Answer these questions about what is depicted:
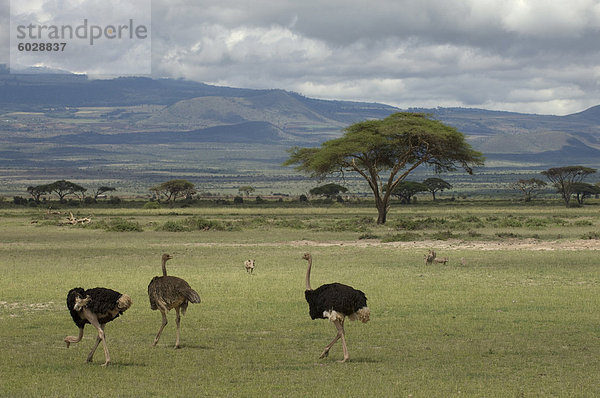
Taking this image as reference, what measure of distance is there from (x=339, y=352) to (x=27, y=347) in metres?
5.23

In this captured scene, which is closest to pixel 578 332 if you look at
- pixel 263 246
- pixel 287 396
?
pixel 287 396

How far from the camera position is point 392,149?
2064 inches

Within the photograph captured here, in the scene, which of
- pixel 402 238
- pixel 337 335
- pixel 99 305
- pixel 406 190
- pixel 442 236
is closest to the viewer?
pixel 99 305

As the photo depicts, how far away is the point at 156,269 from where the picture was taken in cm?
2611

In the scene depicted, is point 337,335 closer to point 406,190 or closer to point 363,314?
point 363,314

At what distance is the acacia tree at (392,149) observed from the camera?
164 ft

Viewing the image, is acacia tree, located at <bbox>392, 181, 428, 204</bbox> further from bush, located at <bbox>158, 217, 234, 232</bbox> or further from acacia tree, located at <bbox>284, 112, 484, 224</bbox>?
bush, located at <bbox>158, 217, 234, 232</bbox>

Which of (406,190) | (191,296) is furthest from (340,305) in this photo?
(406,190)

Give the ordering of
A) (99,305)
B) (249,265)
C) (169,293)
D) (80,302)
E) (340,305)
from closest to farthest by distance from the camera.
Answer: (80,302)
(99,305)
(340,305)
(169,293)
(249,265)

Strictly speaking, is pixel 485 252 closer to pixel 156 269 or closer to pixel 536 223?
pixel 156 269

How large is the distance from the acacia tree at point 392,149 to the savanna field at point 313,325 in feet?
51.7

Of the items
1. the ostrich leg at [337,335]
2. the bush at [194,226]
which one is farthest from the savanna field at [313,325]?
the bush at [194,226]

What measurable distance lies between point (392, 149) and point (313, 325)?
37.4m

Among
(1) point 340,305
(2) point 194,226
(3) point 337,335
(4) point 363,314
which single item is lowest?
(2) point 194,226
